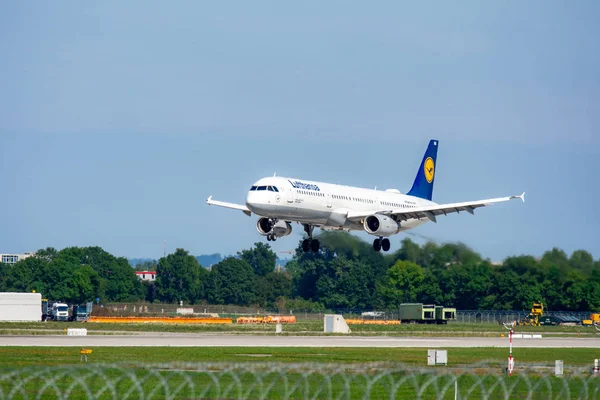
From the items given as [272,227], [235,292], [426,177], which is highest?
[426,177]

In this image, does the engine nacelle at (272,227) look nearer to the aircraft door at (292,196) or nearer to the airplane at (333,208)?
the airplane at (333,208)

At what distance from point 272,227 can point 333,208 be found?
4994 mm

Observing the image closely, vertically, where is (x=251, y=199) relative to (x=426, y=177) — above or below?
below

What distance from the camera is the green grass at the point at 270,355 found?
52.1 metres

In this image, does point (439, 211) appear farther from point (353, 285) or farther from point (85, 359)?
point (353, 285)

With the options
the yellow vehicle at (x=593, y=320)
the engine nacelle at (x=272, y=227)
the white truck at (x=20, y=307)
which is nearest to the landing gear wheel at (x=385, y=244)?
the engine nacelle at (x=272, y=227)

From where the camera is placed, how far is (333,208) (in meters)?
78.5

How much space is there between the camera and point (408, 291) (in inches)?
5022

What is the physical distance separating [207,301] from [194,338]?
4869 inches

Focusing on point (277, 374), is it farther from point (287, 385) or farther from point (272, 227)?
point (272, 227)

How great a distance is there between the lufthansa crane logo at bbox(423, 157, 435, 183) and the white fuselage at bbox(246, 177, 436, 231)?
40.0ft

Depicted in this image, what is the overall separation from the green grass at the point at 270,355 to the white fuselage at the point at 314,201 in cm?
1397

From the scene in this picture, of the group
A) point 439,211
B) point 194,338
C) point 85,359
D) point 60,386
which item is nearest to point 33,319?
point 194,338

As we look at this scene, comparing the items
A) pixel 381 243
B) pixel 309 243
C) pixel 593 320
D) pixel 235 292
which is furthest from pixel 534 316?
pixel 235 292
